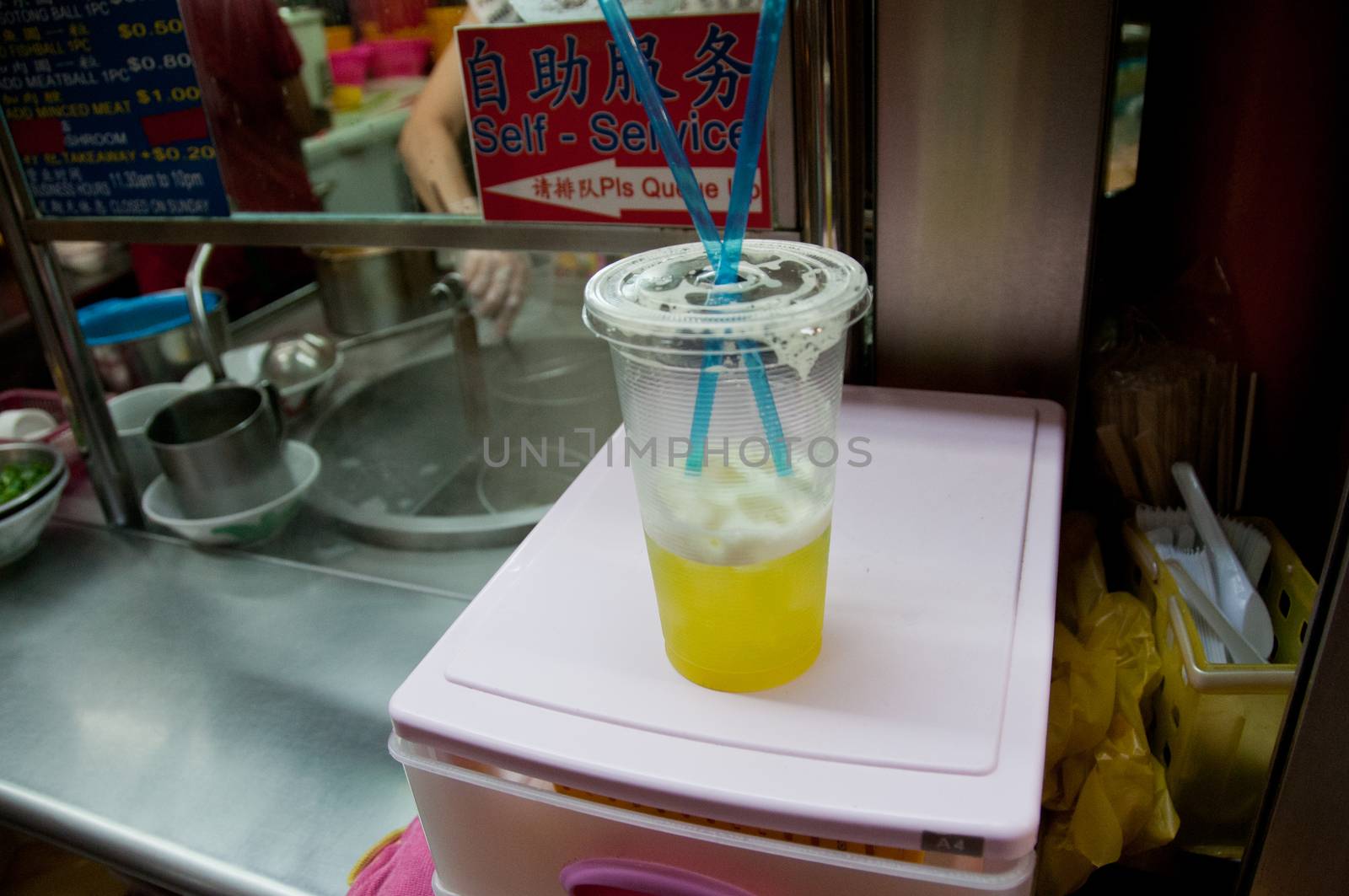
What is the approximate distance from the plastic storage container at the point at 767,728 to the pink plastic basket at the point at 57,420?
1.06 metres

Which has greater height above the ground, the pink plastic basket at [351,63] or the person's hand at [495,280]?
the pink plastic basket at [351,63]

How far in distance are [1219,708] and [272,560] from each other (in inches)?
45.2

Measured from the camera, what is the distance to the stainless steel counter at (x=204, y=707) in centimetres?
92

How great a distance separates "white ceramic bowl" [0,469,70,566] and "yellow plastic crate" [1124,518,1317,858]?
1406mm

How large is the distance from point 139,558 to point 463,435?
498 millimetres

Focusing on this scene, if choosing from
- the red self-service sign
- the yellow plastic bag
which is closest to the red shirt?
the red self-service sign

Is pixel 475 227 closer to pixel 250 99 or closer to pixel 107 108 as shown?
pixel 250 99

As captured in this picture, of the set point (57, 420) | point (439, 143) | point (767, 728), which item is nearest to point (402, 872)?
point (767, 728)

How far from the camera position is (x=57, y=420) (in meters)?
1.63

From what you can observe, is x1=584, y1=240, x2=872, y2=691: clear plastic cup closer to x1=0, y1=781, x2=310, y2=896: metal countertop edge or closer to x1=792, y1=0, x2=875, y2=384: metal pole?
x1=792, y1=0, x2=875, y2=384: metal pole

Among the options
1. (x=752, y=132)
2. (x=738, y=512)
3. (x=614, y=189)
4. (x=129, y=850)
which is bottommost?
(x=129, y=850)

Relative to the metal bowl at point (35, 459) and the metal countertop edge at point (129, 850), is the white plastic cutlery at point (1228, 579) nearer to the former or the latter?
the metal countertop edge at point (129, 850)

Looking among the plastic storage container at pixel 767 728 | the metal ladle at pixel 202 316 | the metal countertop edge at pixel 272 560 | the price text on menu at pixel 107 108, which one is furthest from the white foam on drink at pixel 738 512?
the metal ladle at pixel 202 316

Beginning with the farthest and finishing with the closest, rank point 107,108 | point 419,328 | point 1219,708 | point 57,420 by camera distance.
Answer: point 419,328
point 57,420
point 107,108
point 1219,708
